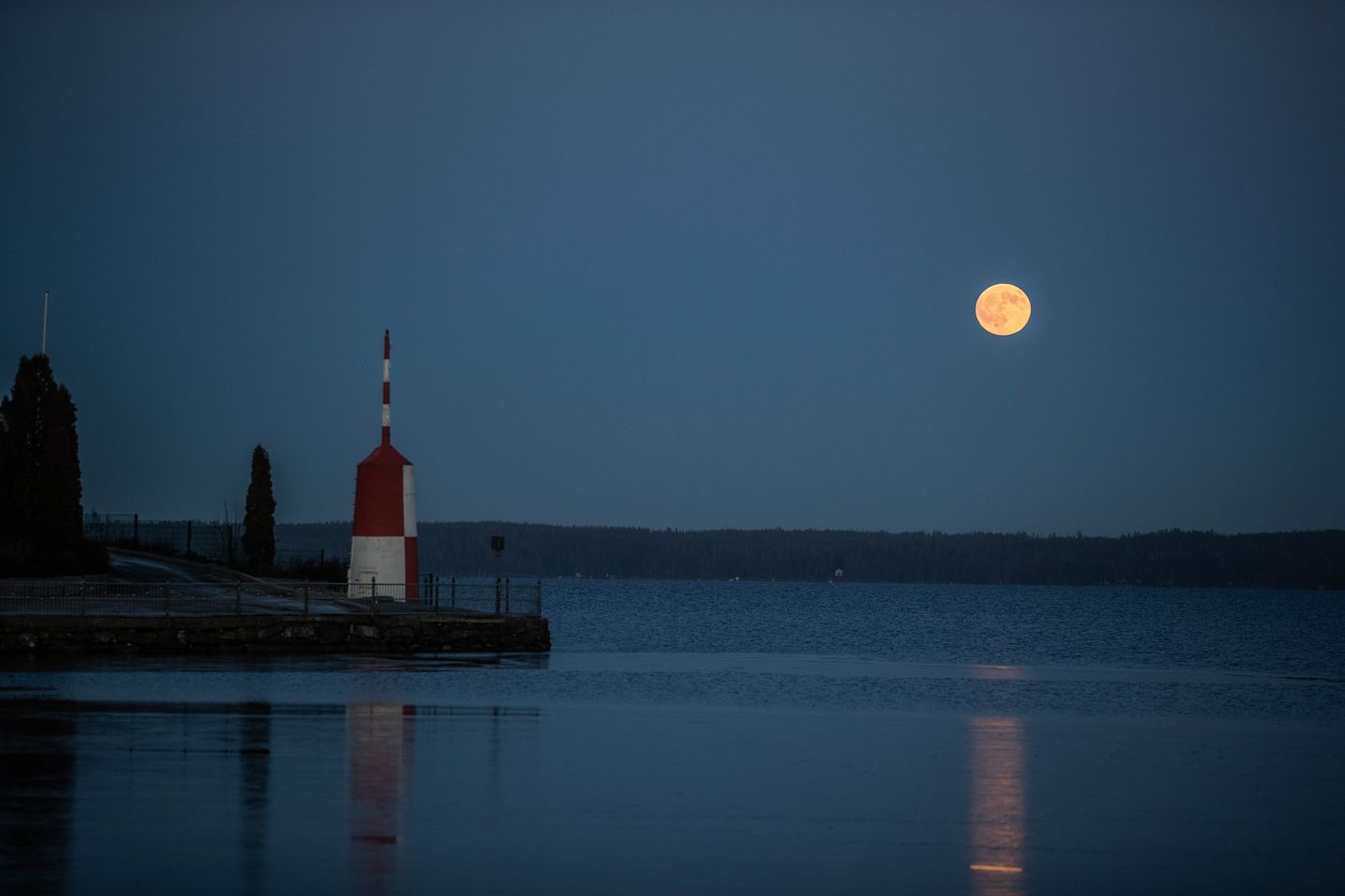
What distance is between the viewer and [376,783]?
16750 mm

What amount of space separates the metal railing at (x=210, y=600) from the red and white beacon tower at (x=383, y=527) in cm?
46

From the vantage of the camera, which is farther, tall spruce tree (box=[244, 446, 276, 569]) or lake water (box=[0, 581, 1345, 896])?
tall spruce tree (box=[244, 446, 276, 569])

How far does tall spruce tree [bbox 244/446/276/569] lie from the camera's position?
228ft

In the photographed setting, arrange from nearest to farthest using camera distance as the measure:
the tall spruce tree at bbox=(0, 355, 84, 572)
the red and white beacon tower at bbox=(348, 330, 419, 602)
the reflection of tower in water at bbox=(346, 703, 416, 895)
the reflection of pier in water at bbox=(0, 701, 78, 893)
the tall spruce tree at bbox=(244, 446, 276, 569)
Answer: the reflection of pier in water at bbox=(0, 701, 78, 893) → the reflection of tower in water at bbox=(346, 703, 416, 895) → the red and white beacon tower at bbox=(348, 330, 419, 602) → the tall spruce tree at bbox=(0, 355, 84, 572) → the tall spruce tree at bbox=(244, 446, 276, 569)

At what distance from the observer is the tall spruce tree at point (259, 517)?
69.4 m

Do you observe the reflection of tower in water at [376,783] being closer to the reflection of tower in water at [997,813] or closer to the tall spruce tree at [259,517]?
the reflection of tower in water at [997,813]

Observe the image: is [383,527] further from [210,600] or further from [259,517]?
[259,517]

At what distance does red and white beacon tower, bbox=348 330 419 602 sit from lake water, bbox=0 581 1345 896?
35.9 ft

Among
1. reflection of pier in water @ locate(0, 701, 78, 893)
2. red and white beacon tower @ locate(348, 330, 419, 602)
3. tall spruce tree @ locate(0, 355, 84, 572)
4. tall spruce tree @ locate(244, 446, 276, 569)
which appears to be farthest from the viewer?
tall spruce tree @ locate(244, 446, 276, 569)

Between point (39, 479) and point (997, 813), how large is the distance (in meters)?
43.4

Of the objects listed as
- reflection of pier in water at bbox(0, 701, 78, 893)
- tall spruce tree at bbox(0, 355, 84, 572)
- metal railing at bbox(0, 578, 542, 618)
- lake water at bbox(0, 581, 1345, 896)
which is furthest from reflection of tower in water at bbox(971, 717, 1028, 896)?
tall spruce tree at bbox(0, 355, 84, 572)

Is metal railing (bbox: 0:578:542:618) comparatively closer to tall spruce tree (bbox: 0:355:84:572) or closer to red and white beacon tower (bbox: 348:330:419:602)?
red and white beacon tower (bbox: 348:330:419:602)

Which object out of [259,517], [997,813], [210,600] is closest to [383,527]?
[210,600]

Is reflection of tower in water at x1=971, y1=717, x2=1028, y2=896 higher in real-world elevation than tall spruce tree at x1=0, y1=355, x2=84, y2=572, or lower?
lower
